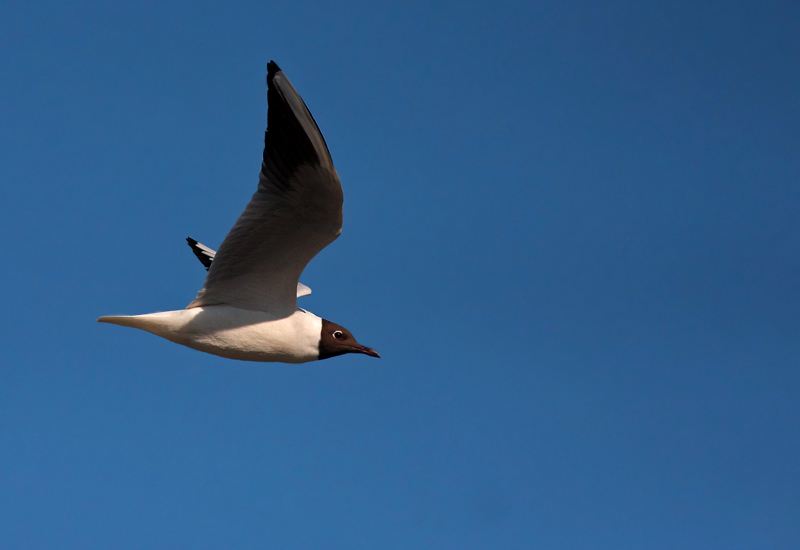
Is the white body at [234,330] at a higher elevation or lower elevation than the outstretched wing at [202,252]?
lower

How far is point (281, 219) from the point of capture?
234 inches

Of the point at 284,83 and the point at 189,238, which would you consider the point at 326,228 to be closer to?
the point at 284,83

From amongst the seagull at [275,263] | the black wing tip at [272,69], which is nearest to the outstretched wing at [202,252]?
the seagull at [275,263]

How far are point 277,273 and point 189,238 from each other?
3472mm

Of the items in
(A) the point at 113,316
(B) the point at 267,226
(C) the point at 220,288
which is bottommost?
(A) the point at 113,316

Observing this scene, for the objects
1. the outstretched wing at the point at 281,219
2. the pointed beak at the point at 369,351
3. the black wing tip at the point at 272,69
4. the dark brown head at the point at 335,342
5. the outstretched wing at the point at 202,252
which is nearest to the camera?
the black wing tip at the point at 272,69

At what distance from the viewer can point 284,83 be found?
209 inches

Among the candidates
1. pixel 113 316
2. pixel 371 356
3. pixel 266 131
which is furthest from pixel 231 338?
pixel 266 131

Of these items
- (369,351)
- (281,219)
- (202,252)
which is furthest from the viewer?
(202,252)

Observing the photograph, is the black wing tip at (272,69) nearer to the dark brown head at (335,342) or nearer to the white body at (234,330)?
the white body at (234,330)

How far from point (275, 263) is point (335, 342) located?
3.38 feet

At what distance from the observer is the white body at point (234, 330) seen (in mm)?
6367

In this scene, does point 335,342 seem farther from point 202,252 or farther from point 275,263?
point 202,252

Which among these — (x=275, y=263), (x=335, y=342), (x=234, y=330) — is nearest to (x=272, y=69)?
(x=275, y=263)
